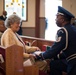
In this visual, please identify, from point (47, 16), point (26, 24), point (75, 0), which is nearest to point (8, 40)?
point (26, 24)

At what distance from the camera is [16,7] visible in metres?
7.84

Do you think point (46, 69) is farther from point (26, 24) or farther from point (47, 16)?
point (47, 16)

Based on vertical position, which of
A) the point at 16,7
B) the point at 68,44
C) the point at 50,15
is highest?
the point at 16,7

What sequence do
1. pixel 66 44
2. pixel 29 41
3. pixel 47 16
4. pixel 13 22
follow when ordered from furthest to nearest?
pixel 47 16 < pixel 29 41 < pixel 13 22 < pixel 66 44

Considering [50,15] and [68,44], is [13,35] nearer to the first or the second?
[68,44]

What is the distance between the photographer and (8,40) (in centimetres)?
299

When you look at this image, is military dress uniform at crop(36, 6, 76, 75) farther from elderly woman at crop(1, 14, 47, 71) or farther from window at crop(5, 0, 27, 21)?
window at crop(5, 0, 27, 21)

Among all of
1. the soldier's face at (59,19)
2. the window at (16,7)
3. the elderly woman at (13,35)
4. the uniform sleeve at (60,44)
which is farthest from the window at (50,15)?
the uniform sleeve at (60,44)

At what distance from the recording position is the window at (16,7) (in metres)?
7.74

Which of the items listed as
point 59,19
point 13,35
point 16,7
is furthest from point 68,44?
point 16,7

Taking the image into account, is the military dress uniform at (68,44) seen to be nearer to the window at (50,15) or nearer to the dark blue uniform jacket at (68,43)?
the dark blue uniform jacket at (68,43)

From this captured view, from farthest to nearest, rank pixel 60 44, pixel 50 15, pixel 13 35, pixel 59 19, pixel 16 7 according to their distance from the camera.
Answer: pixel 50 15 → pixel 16 7 → pixel 13 35 → pixel 59 19 → pixel 60 44

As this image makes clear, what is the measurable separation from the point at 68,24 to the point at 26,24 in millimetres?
5649

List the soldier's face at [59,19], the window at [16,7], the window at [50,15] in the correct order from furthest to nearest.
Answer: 1. the window at [50,15]
2. the window at [16,7]
3. the soldier's face at [59,19]
